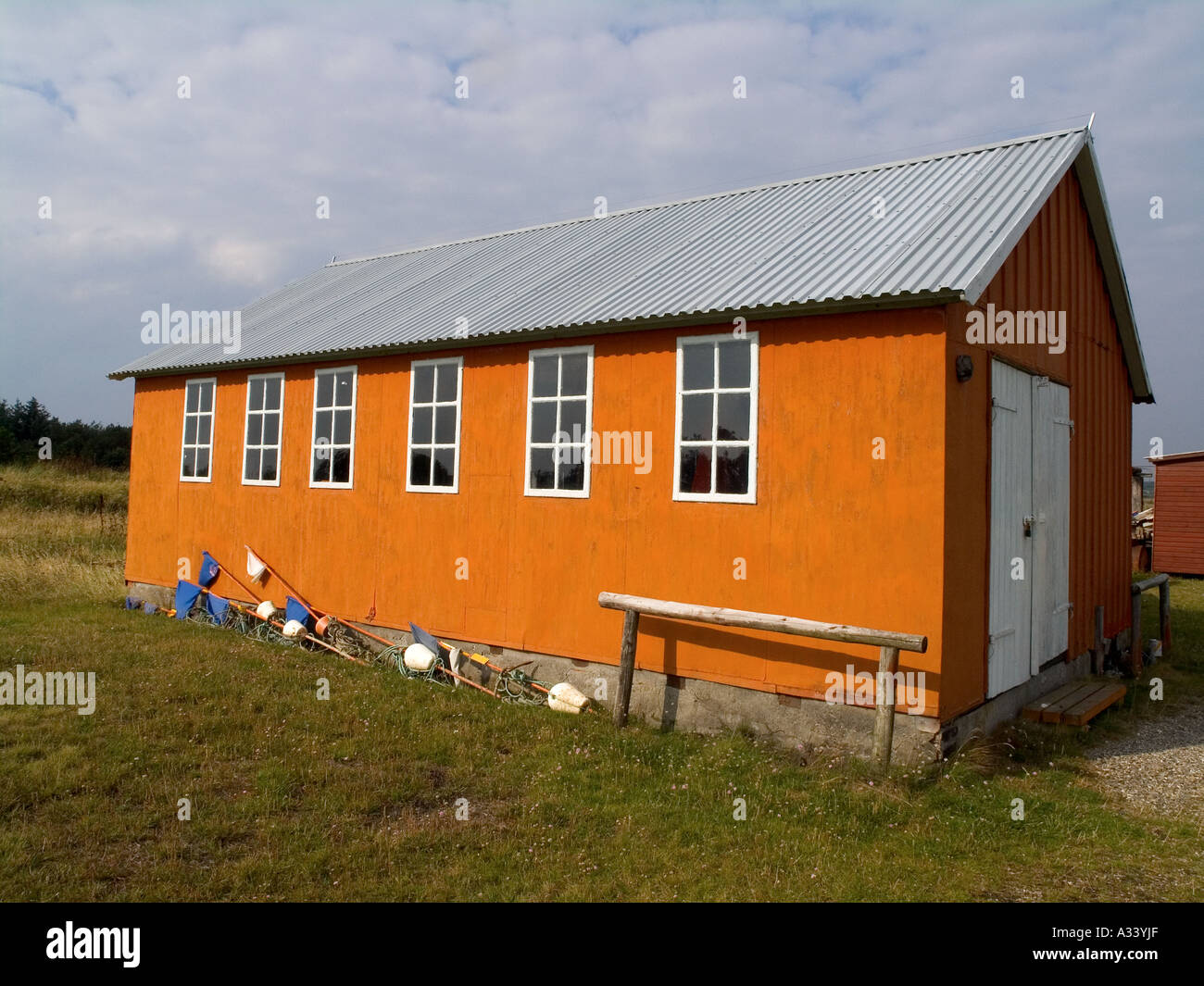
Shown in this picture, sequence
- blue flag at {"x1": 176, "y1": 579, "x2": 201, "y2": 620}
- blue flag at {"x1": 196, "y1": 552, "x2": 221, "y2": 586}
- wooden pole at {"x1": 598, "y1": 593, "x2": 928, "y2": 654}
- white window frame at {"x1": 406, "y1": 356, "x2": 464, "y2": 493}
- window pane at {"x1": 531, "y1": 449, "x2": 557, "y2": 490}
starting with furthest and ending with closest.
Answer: blue flag at {"x1": 196, "y1": 552, "x2": 221, "y2": 586}
blue flag at {"x1": 176, "y1": 579, "x2": 201, "y2": 620}
white window frame at {"x1": 406, "y1": 356, "x2": 464, "y2": 493}
window pane at {"x1": 531, "y1": 449, "x2": 557, "y2": 490}
wooden pole at {"x1": 598, "y1": 593, "x2": 928, "y2": 654}

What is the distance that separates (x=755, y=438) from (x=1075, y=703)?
4.06 m

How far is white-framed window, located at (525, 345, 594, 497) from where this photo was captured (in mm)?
8984

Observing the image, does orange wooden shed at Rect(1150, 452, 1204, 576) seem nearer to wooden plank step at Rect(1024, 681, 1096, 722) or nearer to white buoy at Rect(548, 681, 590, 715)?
wooden plank step at Rect(1024, 681, 1096, 722)

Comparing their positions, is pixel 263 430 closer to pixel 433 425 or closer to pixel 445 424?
pixel 433 425

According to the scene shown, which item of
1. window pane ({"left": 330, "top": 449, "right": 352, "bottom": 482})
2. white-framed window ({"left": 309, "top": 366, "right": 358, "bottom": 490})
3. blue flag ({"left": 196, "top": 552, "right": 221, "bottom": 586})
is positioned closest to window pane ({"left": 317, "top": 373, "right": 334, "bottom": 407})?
white-framed window ({"left": 309, "top": 366, "right": 358, "bottom": 490})

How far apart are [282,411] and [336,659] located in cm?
384

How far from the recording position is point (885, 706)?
259 inches

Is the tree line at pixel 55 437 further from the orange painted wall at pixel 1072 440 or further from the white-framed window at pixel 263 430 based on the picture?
the orange painted wall at pixel 1072 440

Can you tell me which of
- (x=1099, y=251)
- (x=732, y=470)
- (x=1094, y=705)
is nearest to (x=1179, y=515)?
(x=1099, y=251)

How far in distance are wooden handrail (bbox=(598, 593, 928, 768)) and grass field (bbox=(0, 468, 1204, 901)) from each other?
344 mm

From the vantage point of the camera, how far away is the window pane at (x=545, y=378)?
9.29 metres

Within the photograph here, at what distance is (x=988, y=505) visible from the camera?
25.2 ft

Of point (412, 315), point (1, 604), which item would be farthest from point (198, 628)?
point (412, 315)
